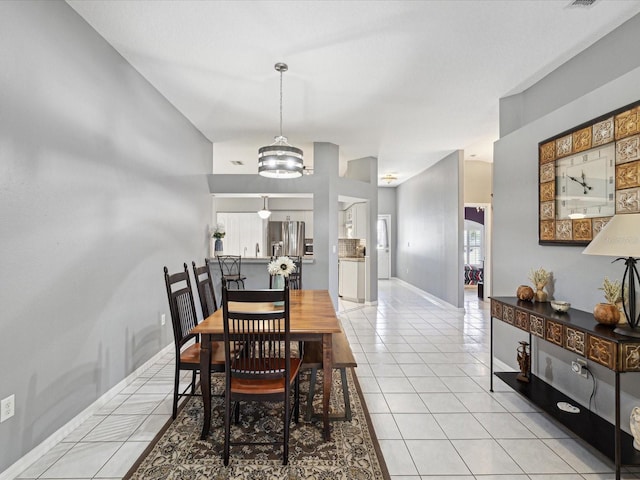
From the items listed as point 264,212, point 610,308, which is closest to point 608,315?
point 610,308

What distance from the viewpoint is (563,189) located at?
275cm

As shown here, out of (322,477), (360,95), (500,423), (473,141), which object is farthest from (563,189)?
(473,141)

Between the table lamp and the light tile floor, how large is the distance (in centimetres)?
90

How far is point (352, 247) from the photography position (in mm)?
7996

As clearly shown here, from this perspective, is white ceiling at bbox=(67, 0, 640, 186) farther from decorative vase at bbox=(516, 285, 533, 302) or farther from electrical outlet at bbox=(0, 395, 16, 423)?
electrical outlet at bbox=(0, 395, 16, 423)

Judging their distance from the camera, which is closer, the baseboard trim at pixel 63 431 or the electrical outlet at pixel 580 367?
the baseboard trim at pixel 63 431

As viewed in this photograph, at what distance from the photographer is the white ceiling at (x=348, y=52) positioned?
7.86 feet

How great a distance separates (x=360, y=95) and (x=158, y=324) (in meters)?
3.50

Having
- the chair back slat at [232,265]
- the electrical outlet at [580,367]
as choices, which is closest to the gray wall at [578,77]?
the electrical outlet at [580,367]

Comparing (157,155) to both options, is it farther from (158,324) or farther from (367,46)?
(367,46)

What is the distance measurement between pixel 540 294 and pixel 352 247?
5.31 metres

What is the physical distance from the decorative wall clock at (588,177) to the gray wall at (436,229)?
328cm

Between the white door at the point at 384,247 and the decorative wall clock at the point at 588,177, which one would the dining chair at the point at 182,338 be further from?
the white door at the point at 384,247

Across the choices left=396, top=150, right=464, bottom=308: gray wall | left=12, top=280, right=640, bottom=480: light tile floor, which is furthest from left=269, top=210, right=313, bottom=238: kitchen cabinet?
left=12, top=280, right=640, bottom=480: light tile floor
